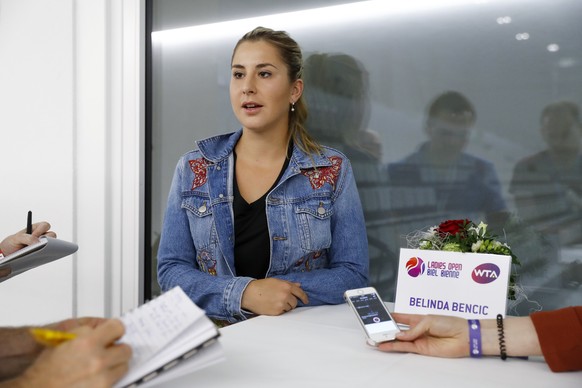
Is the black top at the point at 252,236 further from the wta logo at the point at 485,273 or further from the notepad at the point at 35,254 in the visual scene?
the wta logo at the point at 485,273

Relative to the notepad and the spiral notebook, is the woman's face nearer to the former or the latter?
the notepad

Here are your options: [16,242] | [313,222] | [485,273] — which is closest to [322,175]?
[313,222]

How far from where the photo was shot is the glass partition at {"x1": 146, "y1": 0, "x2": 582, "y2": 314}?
2031 mm

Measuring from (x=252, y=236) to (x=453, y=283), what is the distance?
815 mm

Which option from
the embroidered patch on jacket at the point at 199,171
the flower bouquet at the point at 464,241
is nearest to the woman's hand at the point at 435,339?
the flower bouquet at the point at 464,241

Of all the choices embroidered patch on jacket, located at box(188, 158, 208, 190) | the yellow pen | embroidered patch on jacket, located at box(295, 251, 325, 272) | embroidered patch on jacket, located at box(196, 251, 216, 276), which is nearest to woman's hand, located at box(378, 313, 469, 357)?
the yellow pen

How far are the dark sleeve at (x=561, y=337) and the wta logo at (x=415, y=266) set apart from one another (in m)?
0.30

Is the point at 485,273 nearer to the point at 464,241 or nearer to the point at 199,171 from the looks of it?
the point at 464,241

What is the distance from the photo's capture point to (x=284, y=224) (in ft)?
6.45

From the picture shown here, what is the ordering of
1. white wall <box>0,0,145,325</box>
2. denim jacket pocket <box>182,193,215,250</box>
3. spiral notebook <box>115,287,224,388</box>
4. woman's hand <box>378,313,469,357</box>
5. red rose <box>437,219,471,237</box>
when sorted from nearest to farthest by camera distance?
1. spiral notebook <box>115,287,224,388</box>
2. woman's hand <box>378,313,469,357</box>
3. red rose <box>437,219,471,237</box>
4. denim jacket pocket <box>182,193,215,250</box>
5. white wall <box>0,0,145,325</box>

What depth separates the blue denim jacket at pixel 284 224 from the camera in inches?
77.5

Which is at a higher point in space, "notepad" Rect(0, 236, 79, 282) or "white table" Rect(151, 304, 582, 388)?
"notepad" Rect(0, 236, 79, 282)

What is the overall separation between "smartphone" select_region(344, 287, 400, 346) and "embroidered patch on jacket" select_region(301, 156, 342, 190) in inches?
26.4

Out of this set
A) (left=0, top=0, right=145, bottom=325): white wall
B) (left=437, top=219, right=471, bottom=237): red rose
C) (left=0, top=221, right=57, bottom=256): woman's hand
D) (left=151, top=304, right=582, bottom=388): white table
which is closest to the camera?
(left=151, top=304, right=582, bottom=388): white table
